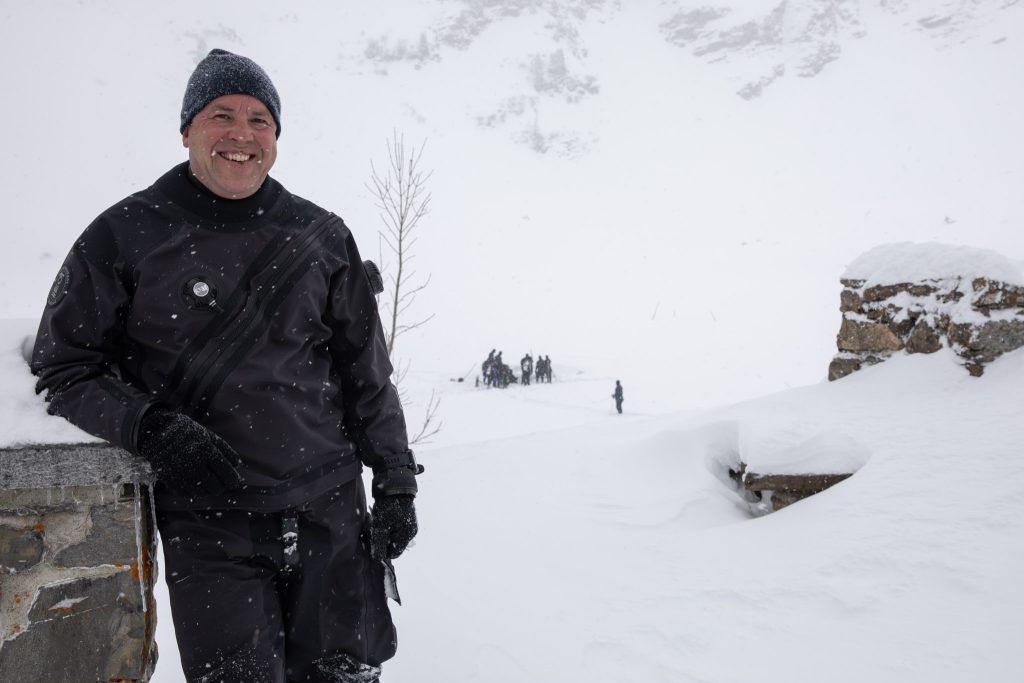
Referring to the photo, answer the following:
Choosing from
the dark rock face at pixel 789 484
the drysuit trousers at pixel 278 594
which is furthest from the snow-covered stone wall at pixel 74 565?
the dark rock face at pixel 789 484

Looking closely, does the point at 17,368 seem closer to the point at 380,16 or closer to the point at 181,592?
the point at 181,592

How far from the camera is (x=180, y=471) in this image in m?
1.34

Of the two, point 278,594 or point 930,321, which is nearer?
point 278,594

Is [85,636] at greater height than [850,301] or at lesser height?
lesser

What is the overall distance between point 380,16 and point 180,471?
77.8m

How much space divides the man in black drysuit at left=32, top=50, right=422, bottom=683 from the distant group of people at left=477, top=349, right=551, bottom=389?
18424 mm

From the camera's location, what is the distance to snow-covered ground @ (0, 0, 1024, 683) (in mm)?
2537

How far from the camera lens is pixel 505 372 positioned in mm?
Answer: 20547

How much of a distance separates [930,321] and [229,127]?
6545mm

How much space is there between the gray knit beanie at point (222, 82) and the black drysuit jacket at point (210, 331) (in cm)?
19

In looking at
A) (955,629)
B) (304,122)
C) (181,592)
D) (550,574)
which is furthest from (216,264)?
(304,122)

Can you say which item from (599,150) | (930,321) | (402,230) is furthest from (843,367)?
(599,150)

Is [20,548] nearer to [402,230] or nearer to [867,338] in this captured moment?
[402,230]

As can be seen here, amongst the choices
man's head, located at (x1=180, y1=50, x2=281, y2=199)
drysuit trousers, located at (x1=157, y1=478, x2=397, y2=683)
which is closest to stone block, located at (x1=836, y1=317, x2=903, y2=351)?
drysuit trousers, located at (x1=157, y1=478, x2=397, y2=683)
